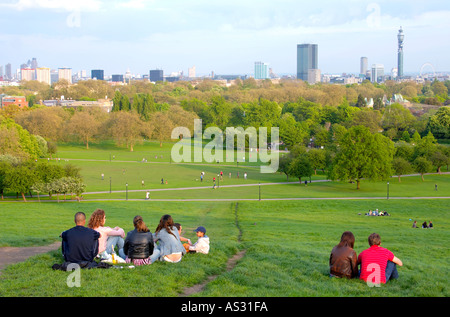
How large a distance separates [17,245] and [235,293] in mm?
8548

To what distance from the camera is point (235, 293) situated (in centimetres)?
900

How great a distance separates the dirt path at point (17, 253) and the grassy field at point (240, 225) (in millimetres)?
668

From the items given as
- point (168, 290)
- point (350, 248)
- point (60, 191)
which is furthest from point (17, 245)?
point (60, 191)

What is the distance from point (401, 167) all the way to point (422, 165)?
289 cm

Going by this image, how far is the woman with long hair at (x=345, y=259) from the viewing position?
10.1 metres

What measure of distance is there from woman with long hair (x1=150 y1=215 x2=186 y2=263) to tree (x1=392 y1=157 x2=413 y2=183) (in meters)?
49.6

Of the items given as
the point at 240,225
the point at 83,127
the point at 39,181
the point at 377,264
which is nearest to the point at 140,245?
the point at 377,264

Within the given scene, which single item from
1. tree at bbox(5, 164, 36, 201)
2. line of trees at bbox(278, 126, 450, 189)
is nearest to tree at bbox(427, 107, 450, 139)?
line of trees at bbox(278, 126, 450, 189)

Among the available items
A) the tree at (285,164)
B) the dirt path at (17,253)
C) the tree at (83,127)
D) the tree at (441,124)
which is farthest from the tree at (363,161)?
the tree at (83,127)

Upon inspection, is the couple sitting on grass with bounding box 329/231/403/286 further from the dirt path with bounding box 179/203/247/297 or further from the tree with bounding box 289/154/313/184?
the tree with bounding box 289/154/313/184

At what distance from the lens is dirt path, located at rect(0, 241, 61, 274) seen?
1175cm

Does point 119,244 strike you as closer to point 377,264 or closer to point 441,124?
point 377,264
